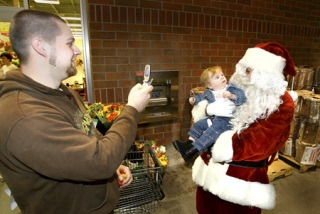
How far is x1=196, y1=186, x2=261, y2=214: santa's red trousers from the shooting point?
5.28ft

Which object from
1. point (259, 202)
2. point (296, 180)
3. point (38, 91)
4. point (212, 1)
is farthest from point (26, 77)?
point (296, 180)

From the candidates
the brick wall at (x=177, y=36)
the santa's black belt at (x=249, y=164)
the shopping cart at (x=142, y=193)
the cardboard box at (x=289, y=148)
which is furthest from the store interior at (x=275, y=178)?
the santa's black belt at (x=249, y=164)

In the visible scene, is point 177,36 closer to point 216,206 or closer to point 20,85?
point 216,206

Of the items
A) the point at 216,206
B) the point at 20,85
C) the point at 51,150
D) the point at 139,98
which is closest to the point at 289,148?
the point at 216,206

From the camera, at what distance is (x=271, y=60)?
1470mm

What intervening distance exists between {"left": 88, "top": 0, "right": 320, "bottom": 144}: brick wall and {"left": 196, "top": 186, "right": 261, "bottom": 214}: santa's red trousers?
1642mm

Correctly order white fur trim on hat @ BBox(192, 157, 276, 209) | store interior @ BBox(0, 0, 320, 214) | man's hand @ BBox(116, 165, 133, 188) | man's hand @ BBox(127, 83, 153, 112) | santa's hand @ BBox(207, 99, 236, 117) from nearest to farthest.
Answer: man's hand @ BBox(127, 83, 153, 112) < man's hand @ BBox(116, 165, 133, 188) < white fur trim on hat @ BBox(192, 157, 276, 209) < santa's hand @ BBox(207, 99, 236, 117) < store interior @ BBox(0, 0, 320, 214)

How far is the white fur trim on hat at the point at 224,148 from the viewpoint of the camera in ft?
4.79

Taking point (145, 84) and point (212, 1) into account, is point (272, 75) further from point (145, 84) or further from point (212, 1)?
point (212, 1)

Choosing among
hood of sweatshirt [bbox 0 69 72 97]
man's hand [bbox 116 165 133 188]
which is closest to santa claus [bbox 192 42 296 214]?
man's hand [bbox 116 165 133 188]

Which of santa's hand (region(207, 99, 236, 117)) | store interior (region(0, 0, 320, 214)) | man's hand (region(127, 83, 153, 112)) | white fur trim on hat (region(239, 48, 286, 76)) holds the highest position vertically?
white fur trim on hat (region(239, 48, 286, 76))

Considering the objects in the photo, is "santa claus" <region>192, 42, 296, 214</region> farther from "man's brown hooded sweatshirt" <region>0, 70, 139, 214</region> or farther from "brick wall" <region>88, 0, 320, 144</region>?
"brick wall" <region>88, 0, 320, 144</region>

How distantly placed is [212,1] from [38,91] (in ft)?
10.5

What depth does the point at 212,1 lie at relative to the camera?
130 inches
